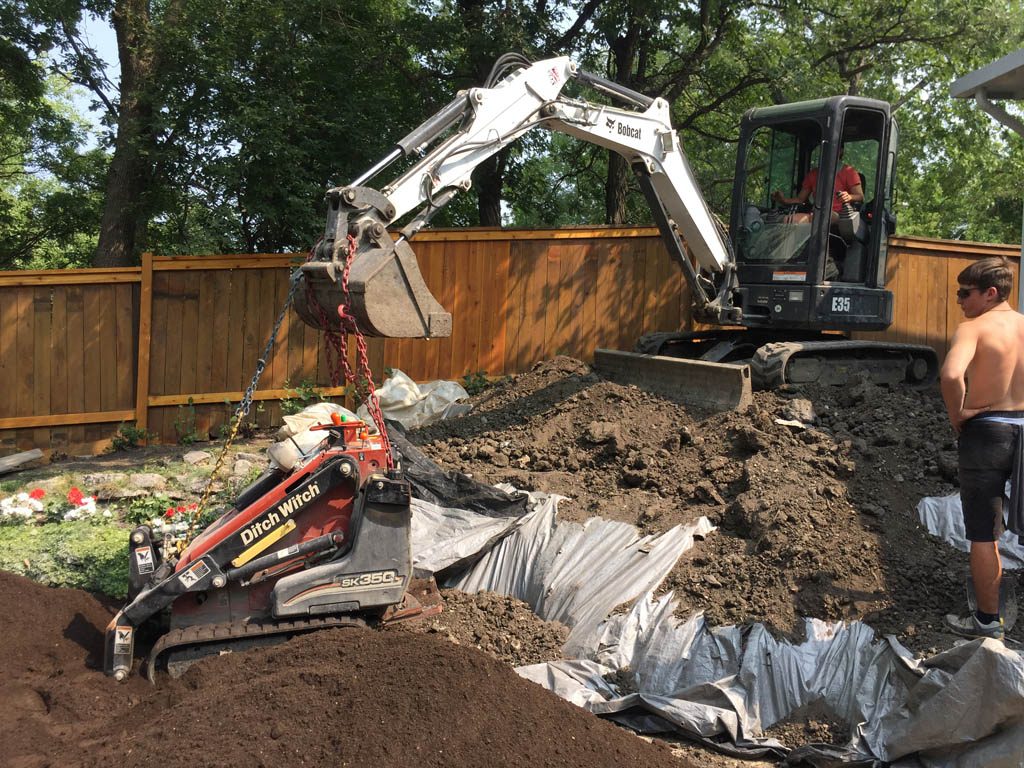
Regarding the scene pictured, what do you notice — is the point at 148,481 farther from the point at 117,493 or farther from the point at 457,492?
the point at 457,492

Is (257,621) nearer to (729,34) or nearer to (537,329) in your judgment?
(537,329)

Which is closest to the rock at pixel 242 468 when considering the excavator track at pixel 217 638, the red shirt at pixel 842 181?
the excavator track at pixel 217 638

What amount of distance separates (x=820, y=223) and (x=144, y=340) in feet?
21.1

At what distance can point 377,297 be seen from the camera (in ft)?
17.5

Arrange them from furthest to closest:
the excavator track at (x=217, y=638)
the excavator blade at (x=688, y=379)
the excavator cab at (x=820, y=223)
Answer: the excavator cab at (x=820, y=223) < the excavator blade at (x=688, y=379) < the excavator track at (x=217, y=638)

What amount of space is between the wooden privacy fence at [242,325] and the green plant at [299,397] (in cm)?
6

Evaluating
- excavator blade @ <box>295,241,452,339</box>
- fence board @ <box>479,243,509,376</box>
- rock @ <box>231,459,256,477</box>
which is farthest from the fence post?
excavator blade @ <box>295,241,452,339</box>

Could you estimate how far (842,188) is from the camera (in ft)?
27.3

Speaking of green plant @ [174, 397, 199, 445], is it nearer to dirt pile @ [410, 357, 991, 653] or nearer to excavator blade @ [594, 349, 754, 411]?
dirt pile @ [410, 357, 991, 653]

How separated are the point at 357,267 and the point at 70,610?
242 cm

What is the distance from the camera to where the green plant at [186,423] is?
905 centimetres

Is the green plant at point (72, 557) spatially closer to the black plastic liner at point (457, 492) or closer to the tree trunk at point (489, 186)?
the black plastic liner at point (457, 492)

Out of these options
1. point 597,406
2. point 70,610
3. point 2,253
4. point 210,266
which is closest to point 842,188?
point 597,406

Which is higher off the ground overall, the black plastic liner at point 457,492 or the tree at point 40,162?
the tree at point 40,162
